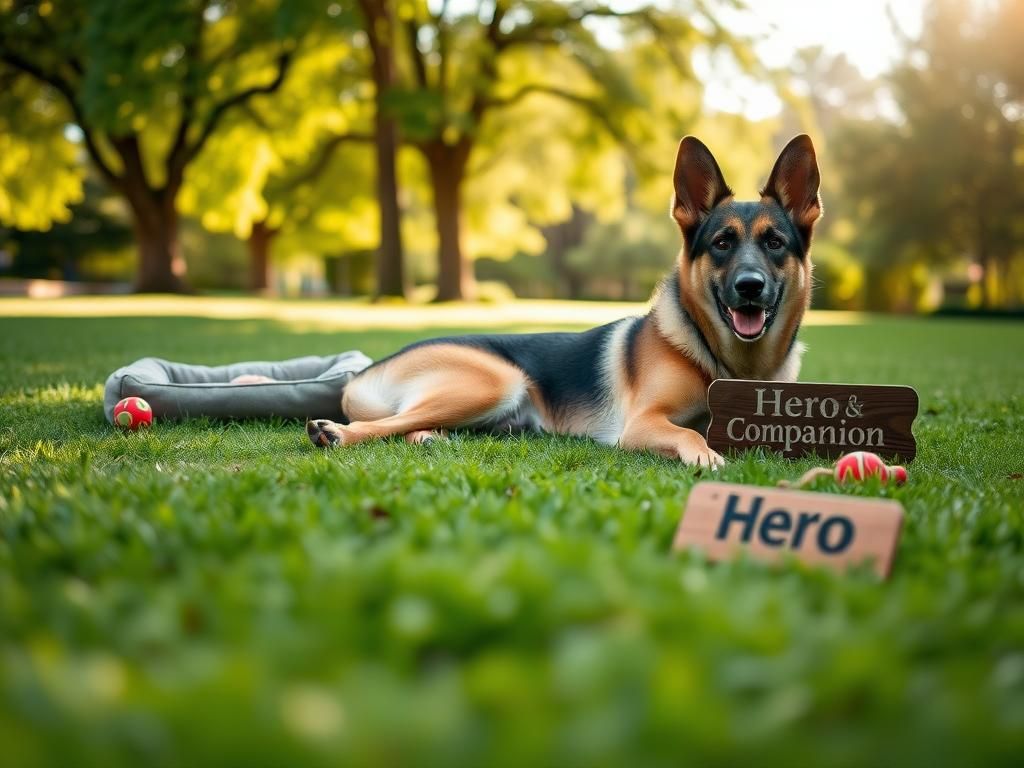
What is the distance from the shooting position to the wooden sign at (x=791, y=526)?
2277 millimetres

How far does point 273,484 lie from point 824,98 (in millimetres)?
85088

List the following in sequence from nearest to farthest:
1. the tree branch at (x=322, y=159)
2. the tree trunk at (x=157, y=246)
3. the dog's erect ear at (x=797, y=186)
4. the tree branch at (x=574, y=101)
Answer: the dog's erect ear at (x=797, y=186) < the tree branch at (x=574, y=101) < the tree trunk at (x=157, y=246) < the tree branch at (x=322, y=159)

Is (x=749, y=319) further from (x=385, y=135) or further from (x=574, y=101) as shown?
(x=574, y=101)

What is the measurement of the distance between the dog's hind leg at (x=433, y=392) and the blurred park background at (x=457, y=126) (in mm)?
16701

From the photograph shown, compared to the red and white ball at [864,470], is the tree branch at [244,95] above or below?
above

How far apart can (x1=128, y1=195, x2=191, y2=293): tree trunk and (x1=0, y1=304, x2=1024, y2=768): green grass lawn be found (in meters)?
26.7

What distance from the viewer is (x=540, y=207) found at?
3256 centimetres

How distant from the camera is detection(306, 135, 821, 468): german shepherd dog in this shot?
14.3 ft

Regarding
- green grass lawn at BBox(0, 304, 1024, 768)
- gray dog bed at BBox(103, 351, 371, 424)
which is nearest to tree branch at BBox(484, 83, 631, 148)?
gray dog bed at BBox(103, 351, 371, 424)

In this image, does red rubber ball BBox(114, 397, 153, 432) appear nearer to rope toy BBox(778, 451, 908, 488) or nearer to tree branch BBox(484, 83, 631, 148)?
rope toy BBox(778, 451, 908, 488)

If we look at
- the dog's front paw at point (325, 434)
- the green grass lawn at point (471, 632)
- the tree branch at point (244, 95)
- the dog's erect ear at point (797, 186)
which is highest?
the tree branch at point (244, 95)

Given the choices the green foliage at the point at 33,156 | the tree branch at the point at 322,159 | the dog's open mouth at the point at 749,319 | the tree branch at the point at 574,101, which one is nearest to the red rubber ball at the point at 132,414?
the dog's open mouth at the point at 749,319

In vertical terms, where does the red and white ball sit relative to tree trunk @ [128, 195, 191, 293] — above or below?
below

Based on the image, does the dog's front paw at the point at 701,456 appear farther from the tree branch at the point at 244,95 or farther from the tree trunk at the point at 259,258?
the tree trunk at the point at 259,258
